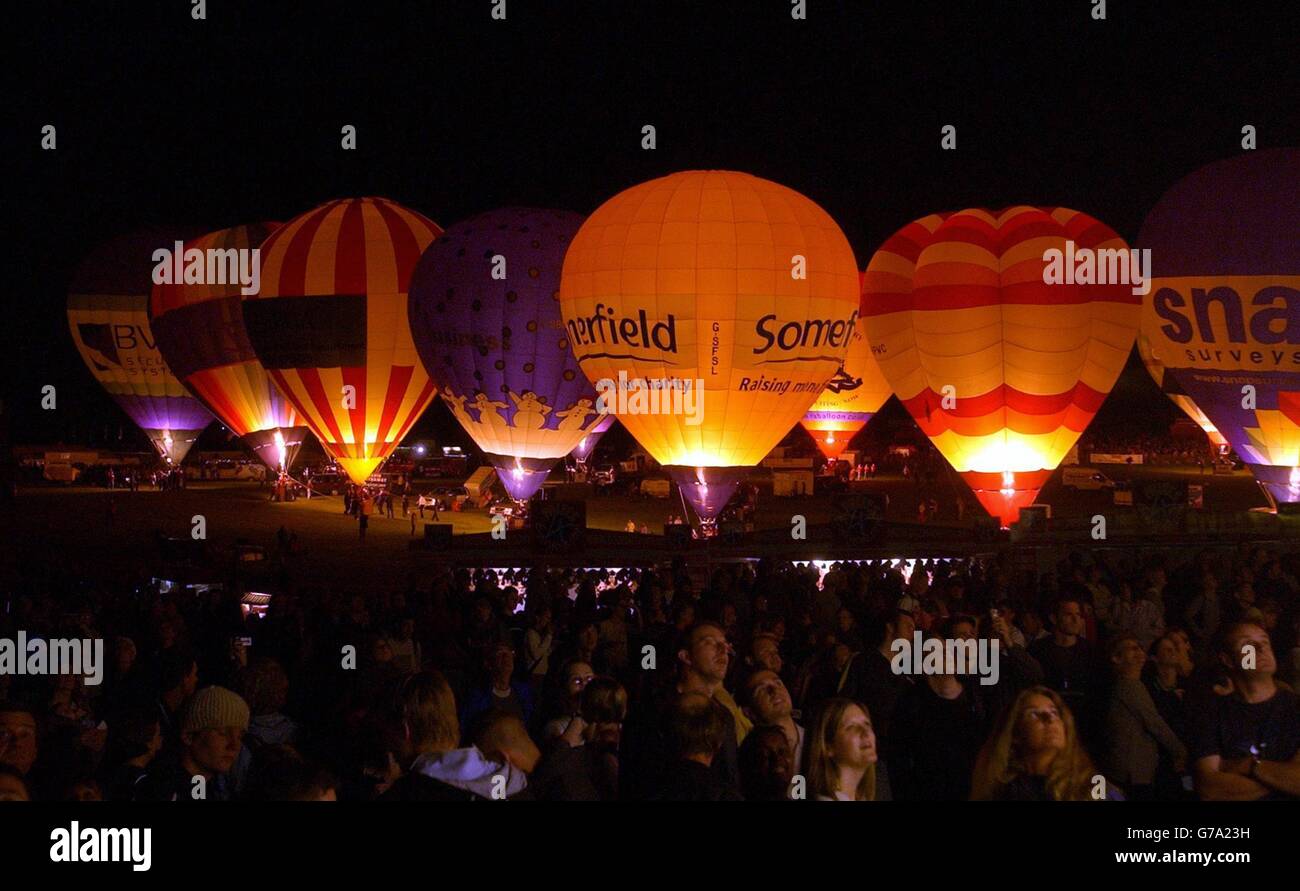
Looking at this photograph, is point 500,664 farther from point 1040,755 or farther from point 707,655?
point 1040,755

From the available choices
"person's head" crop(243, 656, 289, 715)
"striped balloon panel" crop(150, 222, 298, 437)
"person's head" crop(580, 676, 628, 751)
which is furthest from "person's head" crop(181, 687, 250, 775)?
"striped balloon panel" crop(150, 222, 298, 437)

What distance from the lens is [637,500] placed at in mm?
30812

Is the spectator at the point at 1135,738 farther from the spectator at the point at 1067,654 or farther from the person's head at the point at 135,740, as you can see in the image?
the person's head at the point at 135,740

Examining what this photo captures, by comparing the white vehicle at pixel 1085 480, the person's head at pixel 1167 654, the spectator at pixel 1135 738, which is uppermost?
the white vehicle at pixel 1085 480

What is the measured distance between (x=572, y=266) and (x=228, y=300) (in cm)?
980

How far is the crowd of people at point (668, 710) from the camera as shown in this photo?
3523mm

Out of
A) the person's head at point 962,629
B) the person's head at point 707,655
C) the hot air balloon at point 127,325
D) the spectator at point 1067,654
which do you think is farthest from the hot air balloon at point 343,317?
the person's head at point 707,655

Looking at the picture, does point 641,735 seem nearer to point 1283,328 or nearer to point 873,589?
point 873,589

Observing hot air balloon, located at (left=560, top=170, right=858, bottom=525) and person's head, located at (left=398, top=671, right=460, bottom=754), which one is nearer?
person's head, located at (left=398, top=671, right=460, bottom=754)

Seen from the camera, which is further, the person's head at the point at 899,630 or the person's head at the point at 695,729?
the person's head at the point at 899,630

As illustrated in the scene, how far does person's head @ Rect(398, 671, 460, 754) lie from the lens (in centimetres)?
358

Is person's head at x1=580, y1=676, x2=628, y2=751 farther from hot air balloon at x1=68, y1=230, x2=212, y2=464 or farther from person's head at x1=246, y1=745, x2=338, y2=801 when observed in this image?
hot air balloon at x1=68, y1=230, x2=212, y2=464

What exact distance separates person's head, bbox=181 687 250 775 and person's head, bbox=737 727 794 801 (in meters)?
1.53

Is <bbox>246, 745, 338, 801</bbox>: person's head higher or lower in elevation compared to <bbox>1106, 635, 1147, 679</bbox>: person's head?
lower
